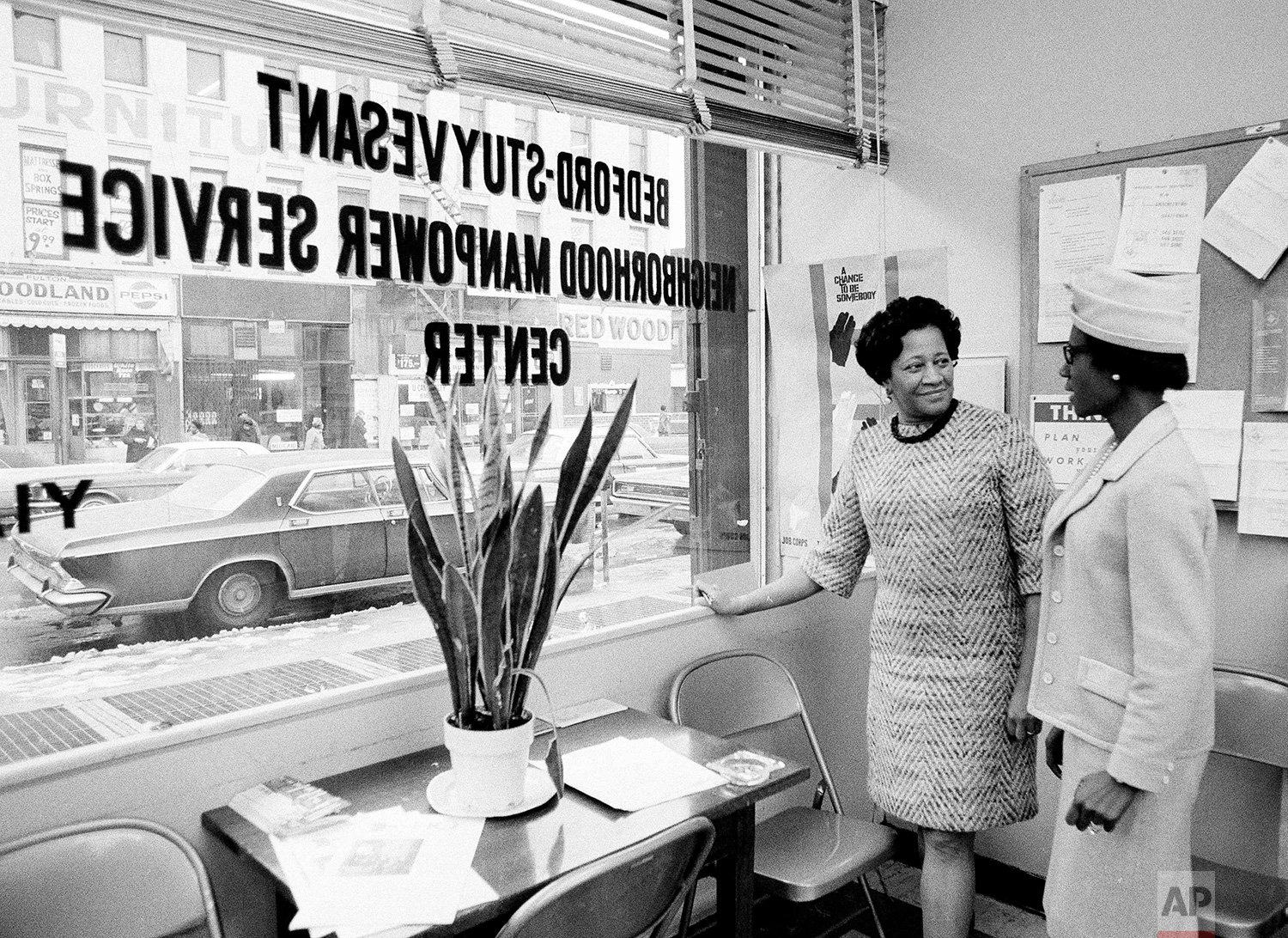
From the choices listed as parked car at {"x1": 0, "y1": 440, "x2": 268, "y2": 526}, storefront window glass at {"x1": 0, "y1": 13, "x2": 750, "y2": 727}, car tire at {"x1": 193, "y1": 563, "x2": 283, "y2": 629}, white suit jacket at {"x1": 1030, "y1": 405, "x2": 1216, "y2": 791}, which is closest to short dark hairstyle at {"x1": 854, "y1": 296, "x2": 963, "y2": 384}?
white suit jacket at {"x1": 1030, "y1": 405, "x2": 1216, "y2": 791}

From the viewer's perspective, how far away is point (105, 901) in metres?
1.75

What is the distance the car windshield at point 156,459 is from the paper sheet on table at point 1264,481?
2.75 metres

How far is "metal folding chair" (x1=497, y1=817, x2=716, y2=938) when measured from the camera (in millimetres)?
1479

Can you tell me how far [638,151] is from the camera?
2.94 meters

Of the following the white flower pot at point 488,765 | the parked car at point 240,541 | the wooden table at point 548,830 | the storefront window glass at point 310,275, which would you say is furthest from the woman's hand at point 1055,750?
the parked car at point 240,541

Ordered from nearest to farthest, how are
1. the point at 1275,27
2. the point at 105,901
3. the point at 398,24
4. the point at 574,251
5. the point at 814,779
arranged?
the point at 105,901 < the point at 398,24 < the point at 1275,27 < the point at 574,251 < the point at 814,779

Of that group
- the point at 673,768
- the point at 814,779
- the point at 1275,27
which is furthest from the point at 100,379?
the point at 1275,27

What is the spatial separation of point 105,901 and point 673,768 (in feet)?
3.60

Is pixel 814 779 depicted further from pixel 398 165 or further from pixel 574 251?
pixel 398 165

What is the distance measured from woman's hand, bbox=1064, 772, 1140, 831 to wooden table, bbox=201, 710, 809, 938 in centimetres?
55

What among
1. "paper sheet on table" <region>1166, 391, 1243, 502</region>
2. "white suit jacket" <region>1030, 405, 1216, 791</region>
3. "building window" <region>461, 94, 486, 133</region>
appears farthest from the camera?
"paper sheet on table" <region>1166, 391, 1243, 502</region>

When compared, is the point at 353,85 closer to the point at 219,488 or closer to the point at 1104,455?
the point at 219,488

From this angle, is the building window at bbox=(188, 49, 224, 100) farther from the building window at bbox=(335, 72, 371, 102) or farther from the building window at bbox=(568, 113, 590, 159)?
the building window at bbox=(568, 113, 590, 159)

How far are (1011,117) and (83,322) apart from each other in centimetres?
269
